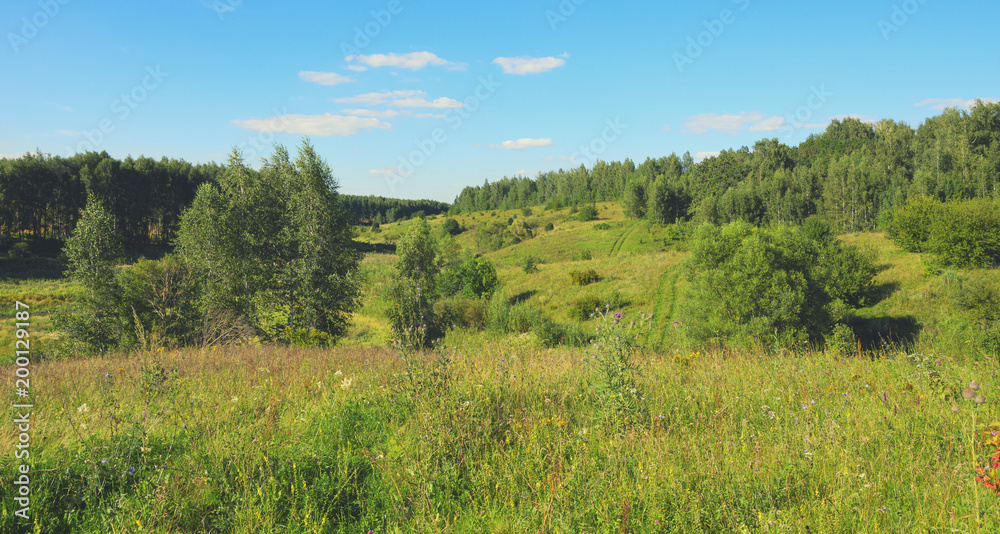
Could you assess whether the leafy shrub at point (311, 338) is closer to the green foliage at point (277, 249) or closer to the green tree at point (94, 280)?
the green foliage at point (277, 249)

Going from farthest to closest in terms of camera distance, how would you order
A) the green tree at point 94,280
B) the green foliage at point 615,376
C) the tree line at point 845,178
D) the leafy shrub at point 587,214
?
the leafy shrub at point 587,214 → the tree line at point 845,178 → the green tree at point 94,280 → the green foliage at point 615,376

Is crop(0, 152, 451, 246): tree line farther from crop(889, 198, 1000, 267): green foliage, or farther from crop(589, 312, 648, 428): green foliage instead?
crop(889, 198, 1000, 267): green foliage

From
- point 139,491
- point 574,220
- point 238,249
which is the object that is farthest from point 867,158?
point 139,491

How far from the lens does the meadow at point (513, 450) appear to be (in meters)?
2.87

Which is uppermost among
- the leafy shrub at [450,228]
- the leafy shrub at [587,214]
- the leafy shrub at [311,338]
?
the leafy shrub at [587,214]

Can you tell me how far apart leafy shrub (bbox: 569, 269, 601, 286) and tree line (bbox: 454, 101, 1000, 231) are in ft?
107

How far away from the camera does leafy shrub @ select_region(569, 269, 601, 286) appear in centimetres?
5141

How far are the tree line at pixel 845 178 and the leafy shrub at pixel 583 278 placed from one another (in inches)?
1280

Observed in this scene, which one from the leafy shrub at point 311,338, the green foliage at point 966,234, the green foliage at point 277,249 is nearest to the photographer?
the leafy shrub at point 311,338

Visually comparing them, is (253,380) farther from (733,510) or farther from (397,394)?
(733,510)

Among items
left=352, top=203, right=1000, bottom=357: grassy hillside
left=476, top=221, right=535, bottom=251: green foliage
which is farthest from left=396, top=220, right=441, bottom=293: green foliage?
left=476, top=221, right=535, bottom=251: green foliage

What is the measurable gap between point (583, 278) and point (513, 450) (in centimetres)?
4872

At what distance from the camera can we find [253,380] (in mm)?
5742

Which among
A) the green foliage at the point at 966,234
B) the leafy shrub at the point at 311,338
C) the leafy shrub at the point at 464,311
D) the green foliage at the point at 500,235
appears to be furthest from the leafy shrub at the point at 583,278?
the green foliage at the point at 500,235
